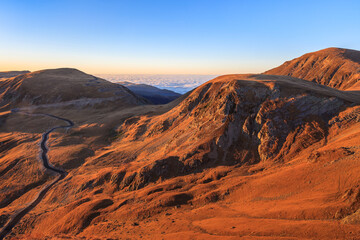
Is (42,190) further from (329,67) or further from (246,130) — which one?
(329,67)

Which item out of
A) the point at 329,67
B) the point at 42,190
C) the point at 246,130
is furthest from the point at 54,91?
the point at 329,67

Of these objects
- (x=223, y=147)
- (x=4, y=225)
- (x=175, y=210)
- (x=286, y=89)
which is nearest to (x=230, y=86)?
(x=286, y=89)

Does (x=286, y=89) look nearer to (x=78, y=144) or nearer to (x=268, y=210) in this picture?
(x=268, y=210)

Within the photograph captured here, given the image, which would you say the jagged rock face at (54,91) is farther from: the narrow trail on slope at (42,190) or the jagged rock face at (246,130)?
the jagged rock face at (246,130)

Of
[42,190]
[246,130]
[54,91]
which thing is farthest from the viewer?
[54,91]

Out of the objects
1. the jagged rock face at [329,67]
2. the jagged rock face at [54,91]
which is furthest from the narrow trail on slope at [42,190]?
the jagged rock face at [329,67]

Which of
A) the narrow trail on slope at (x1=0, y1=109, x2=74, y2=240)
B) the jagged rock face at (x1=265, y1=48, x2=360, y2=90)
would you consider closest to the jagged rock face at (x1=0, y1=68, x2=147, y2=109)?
the narrow trail on slope at (x1=0, y1=109, x2=74, y2=240)
